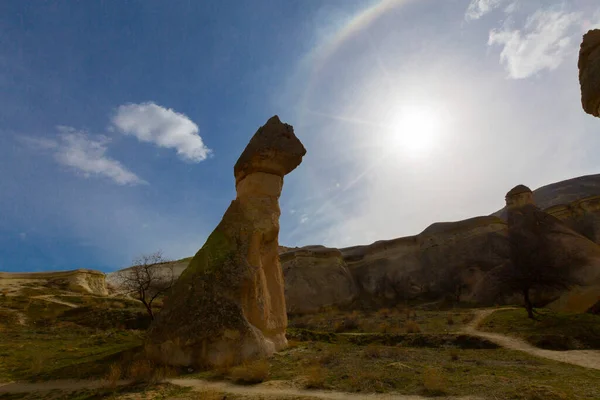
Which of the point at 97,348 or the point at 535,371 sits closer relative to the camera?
the point at 535,371

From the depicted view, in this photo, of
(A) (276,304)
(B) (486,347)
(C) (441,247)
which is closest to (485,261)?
(C) (441,247)

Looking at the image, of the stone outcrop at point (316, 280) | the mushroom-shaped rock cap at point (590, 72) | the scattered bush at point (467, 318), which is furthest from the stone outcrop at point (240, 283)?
the stone outcrop at point (316, 280)

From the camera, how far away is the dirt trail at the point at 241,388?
6670mm

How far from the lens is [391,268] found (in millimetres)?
36594

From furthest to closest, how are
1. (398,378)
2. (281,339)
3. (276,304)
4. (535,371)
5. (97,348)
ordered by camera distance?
(97,348), (276,304), (281,339), (535,371), (398,378)

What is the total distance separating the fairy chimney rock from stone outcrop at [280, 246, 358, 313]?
16.7 m

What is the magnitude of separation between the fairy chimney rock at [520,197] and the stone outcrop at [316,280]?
54.7ft

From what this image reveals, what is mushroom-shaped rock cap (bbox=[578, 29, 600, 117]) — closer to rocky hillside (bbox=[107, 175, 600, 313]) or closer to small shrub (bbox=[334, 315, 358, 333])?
small shrub (bbox=[334, 315, 358, 333])

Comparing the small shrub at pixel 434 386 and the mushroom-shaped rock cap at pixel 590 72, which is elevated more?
the mushroom-shaped rock cap at pixel 590 72

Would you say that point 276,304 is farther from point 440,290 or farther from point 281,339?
point 440,290

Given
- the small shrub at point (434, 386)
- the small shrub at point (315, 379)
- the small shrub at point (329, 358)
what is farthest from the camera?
the small shrub at point (329, 358)

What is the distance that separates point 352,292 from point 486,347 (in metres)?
22.4

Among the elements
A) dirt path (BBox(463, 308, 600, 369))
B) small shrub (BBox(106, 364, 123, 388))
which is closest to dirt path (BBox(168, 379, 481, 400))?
small shrub (BBox(106, 364, 123, 388))

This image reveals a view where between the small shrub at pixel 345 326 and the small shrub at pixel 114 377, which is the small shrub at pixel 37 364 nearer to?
the small shrub at pixel 114 377
